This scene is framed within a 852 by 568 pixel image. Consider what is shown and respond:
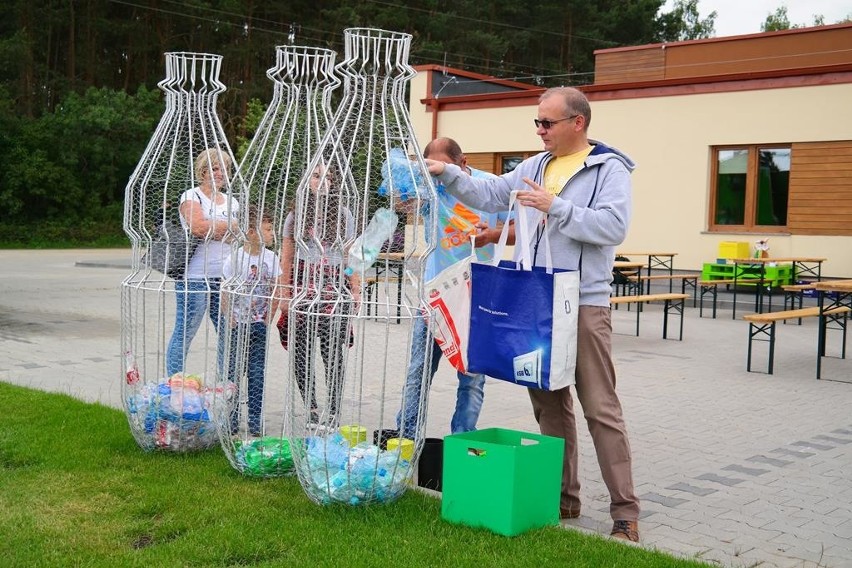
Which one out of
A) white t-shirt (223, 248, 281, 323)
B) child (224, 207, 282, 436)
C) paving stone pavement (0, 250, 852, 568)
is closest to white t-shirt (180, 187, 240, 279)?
child (224, 207, 282, 436)

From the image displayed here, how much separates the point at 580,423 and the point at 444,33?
3480 centimetres

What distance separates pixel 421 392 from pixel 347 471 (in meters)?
0.47

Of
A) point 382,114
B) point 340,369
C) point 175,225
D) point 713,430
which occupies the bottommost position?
point 713,430

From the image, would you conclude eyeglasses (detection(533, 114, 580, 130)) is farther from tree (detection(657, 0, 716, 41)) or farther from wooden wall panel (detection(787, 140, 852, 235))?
tree (detection(657, 0, 716, 41))

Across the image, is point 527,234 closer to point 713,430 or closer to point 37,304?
point 713,430

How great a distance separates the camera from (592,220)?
3.66 meters

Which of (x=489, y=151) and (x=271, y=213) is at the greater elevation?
(x=489, y=151)

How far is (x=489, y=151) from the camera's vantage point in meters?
20.4

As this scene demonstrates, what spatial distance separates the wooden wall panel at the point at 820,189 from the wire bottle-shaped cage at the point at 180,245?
502 inches

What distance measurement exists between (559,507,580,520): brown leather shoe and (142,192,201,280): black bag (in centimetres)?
231

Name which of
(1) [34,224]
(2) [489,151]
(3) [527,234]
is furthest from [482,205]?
(1) [34,224]

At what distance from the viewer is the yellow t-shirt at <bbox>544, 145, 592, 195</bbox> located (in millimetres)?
3898

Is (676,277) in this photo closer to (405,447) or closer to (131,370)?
(131,370)

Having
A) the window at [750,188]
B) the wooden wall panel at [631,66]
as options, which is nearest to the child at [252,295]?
the window at [750,188]
